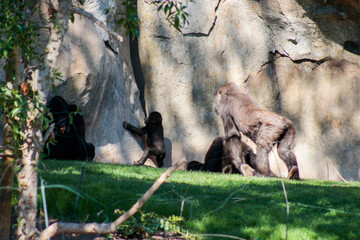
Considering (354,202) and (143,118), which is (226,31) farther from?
(354,202)

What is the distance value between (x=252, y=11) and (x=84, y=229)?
1113cm

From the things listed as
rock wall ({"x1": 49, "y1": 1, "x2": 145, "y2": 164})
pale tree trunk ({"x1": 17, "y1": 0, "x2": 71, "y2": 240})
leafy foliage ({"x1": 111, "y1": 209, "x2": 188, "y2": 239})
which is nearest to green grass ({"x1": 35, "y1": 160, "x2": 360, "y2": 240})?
leafy foliage ({"x1": 111, "y1": 209, "x2": 188, "y2": 239})

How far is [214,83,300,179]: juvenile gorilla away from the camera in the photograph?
9578 millimetres

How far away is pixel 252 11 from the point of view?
1332 centimetres

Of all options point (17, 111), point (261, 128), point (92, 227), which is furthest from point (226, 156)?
point (17, 111)

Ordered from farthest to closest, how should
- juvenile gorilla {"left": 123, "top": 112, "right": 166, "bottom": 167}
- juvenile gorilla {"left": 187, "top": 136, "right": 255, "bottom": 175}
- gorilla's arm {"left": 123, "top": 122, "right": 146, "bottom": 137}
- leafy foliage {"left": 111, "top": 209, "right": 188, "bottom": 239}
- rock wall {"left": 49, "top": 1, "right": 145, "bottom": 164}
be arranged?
gorilla's arm {"left": 123, "top": 122, "right": 146, "bottom": 137} < juvenile gorilla {"left": 123, "top": 112, "right": 166, "bottom": 167} < rock wall {"left": 49, "top": 1, "right": 145, "bottom": 164} < juvenile gorilla {"left": 187, "top": 136, "right": 255, "bottom": 175} < leafy foliage {"left": 111, "top": 209, "right": 188, "bottom": 239}

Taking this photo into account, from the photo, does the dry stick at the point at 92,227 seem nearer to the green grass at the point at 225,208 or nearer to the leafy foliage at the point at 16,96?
the green grass at the point at 225,208

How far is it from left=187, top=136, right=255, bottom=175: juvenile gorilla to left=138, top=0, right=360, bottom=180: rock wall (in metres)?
1.70

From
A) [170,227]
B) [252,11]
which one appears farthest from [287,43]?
[170,227]

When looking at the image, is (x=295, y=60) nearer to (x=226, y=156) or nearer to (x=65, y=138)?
(x=226, y=156)

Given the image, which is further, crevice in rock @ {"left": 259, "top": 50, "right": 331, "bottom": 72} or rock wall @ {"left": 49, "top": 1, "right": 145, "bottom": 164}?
crevice in rock @ {"left": 259, "top": 50, "right": 331, "bottom": 72}

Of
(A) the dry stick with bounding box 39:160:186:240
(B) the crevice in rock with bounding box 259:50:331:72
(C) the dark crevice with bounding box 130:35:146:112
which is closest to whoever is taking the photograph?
(A) the dry stick with bounding box 39:160:186:240

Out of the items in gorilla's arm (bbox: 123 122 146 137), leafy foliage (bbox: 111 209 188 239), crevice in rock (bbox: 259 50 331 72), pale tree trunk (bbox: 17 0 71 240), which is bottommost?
gorilla's arm (bbox: 123 122 146 137)

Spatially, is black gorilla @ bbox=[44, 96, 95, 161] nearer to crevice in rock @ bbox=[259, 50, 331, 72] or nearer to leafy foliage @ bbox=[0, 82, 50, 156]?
crevice in rock @ bbox=[259, 50, 331, 72]
